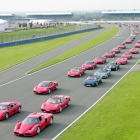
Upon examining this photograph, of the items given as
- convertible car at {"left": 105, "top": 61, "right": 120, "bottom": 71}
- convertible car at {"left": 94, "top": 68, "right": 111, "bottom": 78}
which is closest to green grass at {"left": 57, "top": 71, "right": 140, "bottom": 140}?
convertible car at {"left": 94, "top": 68, "right": 111, "bottom": 78}

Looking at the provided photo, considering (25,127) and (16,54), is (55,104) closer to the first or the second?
(25,127)

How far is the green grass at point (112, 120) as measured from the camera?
24.6m

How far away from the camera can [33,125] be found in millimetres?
25547

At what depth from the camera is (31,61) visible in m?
62.0

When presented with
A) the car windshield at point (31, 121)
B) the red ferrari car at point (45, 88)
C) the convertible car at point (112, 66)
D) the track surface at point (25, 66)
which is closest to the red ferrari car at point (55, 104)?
the car windshield at point (31, 121)

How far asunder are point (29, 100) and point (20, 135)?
1036 cm

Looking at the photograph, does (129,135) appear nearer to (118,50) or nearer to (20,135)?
(20,135)

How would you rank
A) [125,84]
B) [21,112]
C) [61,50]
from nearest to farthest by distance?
[21,112] < [125,84] < [61,50]

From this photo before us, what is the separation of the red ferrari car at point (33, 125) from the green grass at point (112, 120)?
1.80m

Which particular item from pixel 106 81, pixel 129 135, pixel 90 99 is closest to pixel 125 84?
pixel 106 81

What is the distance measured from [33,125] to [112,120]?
6236 millimetres

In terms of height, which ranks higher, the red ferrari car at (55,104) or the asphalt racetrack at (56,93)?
the red ferrari car at (55,104)

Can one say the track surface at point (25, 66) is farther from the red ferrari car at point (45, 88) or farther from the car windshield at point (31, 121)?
the car windshield at point (31, 121)

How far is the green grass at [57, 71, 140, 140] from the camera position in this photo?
80.8 ft
